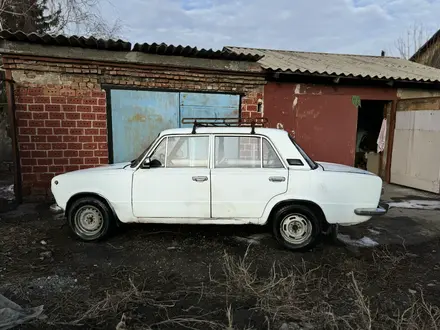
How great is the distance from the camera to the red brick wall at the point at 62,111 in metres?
6.18

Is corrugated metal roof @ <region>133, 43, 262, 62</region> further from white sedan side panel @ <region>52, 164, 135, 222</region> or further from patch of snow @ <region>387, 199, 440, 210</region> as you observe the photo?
patch of snow @ <region>387, 199, 440, 210</region>

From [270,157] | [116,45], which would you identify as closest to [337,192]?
[270,157]

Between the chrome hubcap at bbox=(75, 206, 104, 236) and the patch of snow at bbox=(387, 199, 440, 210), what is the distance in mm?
5748

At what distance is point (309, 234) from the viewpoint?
423 cm

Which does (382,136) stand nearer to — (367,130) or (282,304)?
(367,130)

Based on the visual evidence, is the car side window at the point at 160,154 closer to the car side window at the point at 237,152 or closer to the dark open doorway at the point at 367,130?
the car side window at the point at 237,152

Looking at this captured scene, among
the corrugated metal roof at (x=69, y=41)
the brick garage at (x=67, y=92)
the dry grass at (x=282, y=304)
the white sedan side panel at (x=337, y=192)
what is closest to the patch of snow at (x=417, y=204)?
the white sedan side panel at (x=337, y=192)

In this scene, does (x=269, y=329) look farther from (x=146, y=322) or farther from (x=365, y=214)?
(x=365, y=214)

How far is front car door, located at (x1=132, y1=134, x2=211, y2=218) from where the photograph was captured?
4.26 meters

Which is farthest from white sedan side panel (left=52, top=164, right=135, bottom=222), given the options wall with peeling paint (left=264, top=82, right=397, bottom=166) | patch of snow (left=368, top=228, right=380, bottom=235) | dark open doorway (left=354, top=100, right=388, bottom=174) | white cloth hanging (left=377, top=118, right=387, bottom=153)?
dark open doorway (left=354, top=100, right=388, bottom=174)

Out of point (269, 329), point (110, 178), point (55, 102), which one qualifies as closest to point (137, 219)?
point (110, 178)

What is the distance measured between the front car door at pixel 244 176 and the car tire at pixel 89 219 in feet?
5.01

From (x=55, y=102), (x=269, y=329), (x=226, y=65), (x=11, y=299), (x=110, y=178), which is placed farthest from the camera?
(x=226, y=65)

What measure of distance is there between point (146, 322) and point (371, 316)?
1961mm
